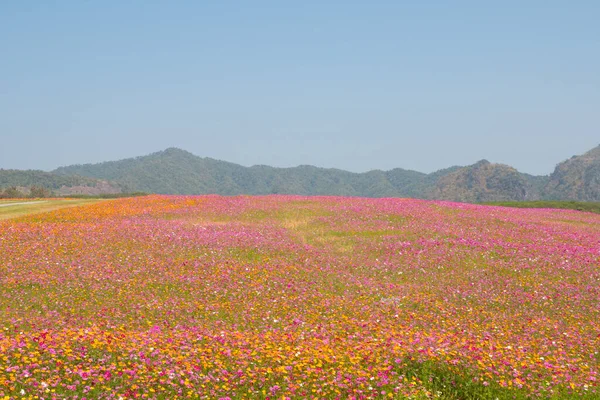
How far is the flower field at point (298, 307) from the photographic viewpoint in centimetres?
1067

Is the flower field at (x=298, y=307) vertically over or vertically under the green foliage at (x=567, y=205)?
under

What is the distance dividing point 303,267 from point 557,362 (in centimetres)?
1377

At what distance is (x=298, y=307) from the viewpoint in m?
18.4

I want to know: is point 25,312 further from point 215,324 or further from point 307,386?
point 307,386

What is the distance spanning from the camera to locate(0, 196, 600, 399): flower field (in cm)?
1067

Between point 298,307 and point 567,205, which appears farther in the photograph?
point 567,205

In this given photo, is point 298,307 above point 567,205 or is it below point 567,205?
below

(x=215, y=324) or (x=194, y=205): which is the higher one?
(x=194, y=205)

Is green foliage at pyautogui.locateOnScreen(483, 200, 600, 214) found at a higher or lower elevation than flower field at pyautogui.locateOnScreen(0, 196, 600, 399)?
higher

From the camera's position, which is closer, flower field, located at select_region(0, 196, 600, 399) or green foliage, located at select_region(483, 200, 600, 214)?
flower field, located at select_region(0, 196, 600, 399)

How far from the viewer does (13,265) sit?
22688 millimetres

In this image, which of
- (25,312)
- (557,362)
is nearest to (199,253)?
(25,312)

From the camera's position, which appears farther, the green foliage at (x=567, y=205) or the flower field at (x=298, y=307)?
the green foliage at (x=567, y=205)

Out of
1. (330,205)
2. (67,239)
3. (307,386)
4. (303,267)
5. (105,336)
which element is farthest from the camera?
(330,205)
